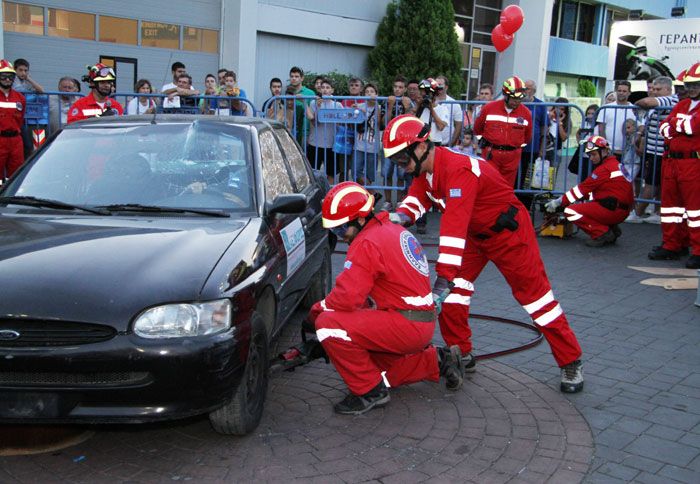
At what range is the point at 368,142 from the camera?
11.5 meters

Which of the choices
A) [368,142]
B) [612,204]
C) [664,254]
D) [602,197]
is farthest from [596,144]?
[368,142]

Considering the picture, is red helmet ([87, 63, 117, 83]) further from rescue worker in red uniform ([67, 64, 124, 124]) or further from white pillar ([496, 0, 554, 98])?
white pillar ([496, 0, 554, 98])

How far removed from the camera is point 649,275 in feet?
27.6

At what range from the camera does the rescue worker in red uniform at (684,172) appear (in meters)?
8.44

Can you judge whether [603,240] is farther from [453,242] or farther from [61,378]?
[61,378]

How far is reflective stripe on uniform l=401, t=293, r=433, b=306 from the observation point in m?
4.33

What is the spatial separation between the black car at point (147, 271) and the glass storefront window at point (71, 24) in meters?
11.6

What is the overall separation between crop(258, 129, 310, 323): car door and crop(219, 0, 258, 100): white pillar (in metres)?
13.0

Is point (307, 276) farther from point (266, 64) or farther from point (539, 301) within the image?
point (266, 64)

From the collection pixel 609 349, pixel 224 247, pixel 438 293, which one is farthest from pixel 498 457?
pixel 609 349

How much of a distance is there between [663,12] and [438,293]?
37.8m

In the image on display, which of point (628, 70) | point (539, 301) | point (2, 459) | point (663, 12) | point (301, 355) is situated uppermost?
point (663, 12)

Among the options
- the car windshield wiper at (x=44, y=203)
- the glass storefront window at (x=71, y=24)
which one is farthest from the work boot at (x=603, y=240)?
the glass storefront window at (x=71, y=24)

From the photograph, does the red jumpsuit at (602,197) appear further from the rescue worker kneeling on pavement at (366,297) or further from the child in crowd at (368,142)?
the rescue worker kneeling on pavement at (366,297)
